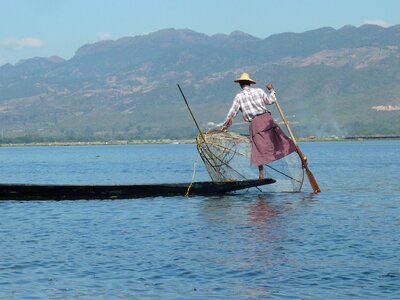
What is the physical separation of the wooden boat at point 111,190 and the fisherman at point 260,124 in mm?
1022

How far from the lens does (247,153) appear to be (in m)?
30.1

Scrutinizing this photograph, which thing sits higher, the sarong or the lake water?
the sarong

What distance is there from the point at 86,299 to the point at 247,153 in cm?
1604

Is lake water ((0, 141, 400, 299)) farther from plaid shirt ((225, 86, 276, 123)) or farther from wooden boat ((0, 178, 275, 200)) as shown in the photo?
plaid shirt ((225, 86, 276, 123))

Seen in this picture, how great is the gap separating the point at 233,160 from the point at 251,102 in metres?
2.62

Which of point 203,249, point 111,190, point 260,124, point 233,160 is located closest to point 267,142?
point 260,124

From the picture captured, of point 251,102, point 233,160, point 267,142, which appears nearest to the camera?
point 251,102

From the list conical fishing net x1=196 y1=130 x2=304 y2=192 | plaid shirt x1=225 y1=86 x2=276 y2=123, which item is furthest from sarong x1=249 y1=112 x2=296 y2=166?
conical fishing net x1=196 y1=130 x2=304 y2=192

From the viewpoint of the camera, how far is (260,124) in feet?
95.5

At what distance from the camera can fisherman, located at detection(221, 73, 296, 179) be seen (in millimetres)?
28688

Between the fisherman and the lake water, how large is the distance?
5.35ft

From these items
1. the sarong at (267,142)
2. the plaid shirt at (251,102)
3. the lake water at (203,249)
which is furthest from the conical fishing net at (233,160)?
the plaid shirt at (251,102)

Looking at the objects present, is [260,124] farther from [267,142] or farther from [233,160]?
[233,160]

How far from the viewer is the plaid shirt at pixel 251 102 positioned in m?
Answer: 28.6
